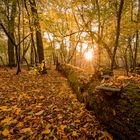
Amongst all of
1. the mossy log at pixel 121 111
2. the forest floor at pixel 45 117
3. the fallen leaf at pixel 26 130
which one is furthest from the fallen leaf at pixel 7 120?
the mossy log at pixel 121 111

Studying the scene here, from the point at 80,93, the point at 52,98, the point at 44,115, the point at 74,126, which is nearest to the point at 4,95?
the point at 52,98

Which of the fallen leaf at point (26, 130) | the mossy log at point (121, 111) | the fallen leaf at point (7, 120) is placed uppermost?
the mossy log at point (121, 111)

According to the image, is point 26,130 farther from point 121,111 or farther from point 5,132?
point 121,111

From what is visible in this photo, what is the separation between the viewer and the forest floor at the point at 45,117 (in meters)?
3.04

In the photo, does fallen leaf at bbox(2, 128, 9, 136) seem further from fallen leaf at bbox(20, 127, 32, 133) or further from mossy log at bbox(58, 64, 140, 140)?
mossy log at bbox(58, 64, 140, 140)

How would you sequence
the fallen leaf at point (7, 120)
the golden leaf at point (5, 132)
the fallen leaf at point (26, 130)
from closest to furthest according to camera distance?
the golden leaf at point (5, 132)
the fallen leaf at point (26, 130)
the fallen leaf at point (7, 120)

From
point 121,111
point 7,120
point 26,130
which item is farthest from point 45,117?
point 121,111

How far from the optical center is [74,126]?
10.9 feet

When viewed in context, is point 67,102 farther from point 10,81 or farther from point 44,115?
point 10,81

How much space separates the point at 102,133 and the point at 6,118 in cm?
215

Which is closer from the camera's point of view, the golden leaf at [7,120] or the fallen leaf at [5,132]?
the fallen leaf at [5,132]

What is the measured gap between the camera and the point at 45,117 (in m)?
3.74

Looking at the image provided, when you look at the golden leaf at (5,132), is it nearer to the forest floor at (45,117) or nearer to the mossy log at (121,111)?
the forest floor at (45,117)

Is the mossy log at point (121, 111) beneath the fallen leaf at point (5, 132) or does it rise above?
above
